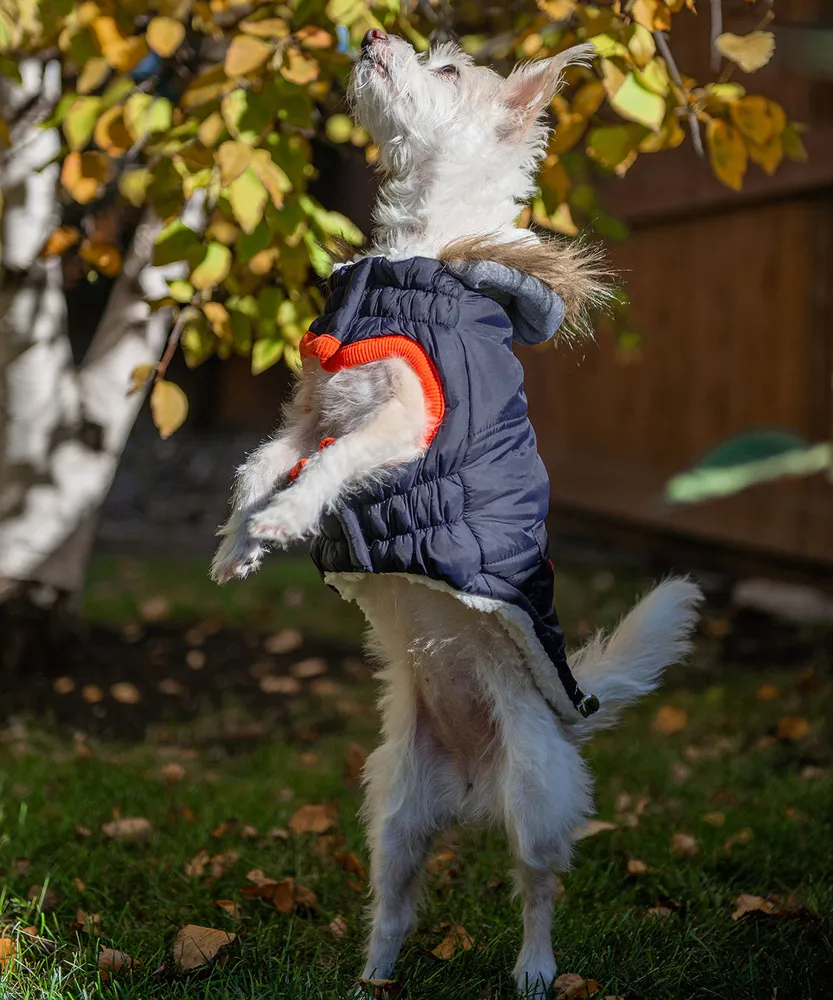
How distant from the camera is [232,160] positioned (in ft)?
8.29

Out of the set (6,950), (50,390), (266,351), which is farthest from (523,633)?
(50,390)

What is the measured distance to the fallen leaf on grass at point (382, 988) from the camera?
2127 millimetres

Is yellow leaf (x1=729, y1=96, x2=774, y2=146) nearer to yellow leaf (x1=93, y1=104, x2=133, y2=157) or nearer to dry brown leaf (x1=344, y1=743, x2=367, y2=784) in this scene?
yellow leaf (x1=93, y1=104, x2=133, y2=157)

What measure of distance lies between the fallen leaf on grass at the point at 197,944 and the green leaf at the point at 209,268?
1.64 meters

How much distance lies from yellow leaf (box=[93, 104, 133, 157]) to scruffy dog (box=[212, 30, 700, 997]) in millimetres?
930

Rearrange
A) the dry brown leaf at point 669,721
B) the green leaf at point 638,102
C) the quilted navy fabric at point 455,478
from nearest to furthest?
the quilted navy fabric at point 455,478 → the green leaf at point 638,102 → the dry brown leaf at point 669,721

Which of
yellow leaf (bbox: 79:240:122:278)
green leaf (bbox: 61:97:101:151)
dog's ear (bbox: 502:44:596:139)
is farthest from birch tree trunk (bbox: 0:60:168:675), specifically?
dog's ear (bbox: 502:44:596:139)

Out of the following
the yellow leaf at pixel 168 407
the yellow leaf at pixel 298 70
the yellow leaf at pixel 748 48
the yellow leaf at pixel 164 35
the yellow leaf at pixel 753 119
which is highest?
the yellow leaf at pixel 164 35

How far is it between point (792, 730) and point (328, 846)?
Answer: 1.95 meters

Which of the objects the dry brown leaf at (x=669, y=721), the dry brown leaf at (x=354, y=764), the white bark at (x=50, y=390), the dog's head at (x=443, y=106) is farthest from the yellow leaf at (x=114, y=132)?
the dry brown leaf at (x=669, y=721)

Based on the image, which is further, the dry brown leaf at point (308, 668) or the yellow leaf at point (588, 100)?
the dry brown leaf at point (308, 668)

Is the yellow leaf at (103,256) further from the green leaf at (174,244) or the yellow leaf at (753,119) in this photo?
the yellow leaf at (753,119)

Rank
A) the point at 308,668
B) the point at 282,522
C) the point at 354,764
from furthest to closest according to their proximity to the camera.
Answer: the point at 308,668 → the point at 354,764 → the point at 282,522

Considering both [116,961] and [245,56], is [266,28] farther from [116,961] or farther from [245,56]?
[116,961]
